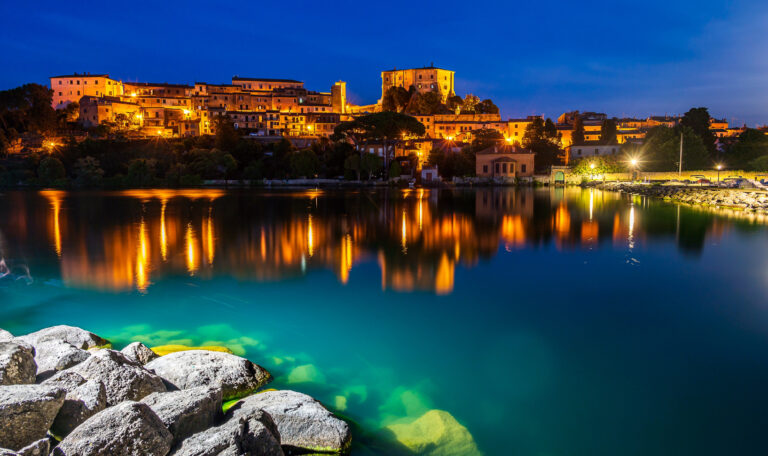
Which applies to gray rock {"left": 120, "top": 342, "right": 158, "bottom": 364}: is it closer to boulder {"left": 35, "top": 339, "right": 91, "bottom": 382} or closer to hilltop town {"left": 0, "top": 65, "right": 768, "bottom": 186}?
boulder {"left": 35, "top": 339, "right": 91, "bottom": 382}

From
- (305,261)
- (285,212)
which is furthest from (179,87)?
(305,261)

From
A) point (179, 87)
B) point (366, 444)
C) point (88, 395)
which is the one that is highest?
point (179, 87)

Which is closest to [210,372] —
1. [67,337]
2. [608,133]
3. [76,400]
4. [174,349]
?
[76,400]

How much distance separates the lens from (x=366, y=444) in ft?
14.9

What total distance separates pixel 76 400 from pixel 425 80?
86.2 meters

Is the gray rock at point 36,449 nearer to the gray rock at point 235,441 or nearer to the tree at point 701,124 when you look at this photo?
the gray rock at point 235,441

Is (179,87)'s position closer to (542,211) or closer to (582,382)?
(542,211)

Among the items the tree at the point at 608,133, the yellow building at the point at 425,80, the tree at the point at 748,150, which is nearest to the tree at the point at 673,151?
the tree at the point at 748,150

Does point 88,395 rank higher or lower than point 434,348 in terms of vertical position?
higher

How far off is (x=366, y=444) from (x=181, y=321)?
4669 millimetres

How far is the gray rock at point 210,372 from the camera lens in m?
5.11

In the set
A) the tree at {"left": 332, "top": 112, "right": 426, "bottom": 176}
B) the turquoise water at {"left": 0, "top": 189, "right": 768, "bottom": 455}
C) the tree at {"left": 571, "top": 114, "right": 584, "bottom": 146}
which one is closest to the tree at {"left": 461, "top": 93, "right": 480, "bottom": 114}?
the tree at {"left": 571, "top": 114, "right": 584, "bottom": 146}

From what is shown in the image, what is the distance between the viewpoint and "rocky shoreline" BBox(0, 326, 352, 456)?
3.45 meters

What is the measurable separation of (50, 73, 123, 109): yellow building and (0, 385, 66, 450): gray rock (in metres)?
87.2
